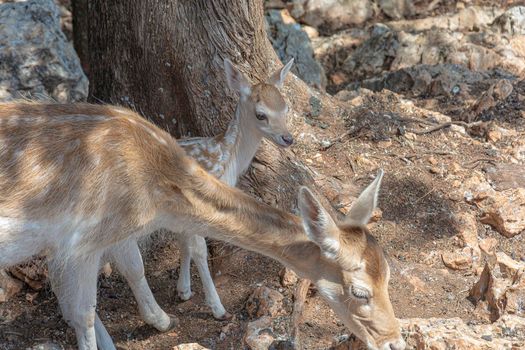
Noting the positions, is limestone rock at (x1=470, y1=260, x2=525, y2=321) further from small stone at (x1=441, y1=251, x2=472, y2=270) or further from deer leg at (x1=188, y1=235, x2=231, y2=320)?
deer leg at (x1=188, y1=235, x2=231, y2=320)

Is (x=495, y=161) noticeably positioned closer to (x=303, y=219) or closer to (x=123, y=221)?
(x=303, y=219)

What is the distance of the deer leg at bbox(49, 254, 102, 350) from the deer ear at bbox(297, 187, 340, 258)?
1.45m

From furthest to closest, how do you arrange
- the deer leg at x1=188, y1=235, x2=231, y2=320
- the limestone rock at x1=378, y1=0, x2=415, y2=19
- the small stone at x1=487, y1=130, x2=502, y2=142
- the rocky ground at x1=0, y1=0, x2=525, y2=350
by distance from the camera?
the limestone rock at x1=378, y1=0, x2=415, y2=19 < the small stone at x1=487, y1=130, x2=502, y2=142 < the deer leg at x1=188, y1=235, x2=231, y2=320 < the rocky ground at x1=0, y1=0, x2=525, y2=350

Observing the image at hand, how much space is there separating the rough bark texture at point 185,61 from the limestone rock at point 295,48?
13.1 feet

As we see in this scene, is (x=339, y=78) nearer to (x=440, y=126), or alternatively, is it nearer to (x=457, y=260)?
(x=440, y=126)

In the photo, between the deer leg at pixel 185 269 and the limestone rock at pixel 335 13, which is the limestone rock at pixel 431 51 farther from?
the deer leg at pixel 185 269

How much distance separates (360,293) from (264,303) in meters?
1.29

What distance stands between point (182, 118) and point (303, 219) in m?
2.55

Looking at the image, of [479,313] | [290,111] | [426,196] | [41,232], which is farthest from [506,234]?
[41,232]

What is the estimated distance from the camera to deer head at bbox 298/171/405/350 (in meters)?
4.60

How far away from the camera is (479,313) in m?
5.71

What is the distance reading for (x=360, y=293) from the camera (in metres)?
4.66

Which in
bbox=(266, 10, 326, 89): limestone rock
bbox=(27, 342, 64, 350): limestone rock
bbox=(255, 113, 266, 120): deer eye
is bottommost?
bbox=(266, 10, 326, 89): limestone rock

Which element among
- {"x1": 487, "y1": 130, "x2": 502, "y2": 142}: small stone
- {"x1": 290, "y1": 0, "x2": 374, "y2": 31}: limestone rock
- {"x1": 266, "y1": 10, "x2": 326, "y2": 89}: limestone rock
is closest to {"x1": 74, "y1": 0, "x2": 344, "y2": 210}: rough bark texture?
{"x1": 487, "y1": 130, "x2": 502, "y2": 142}: small stone
